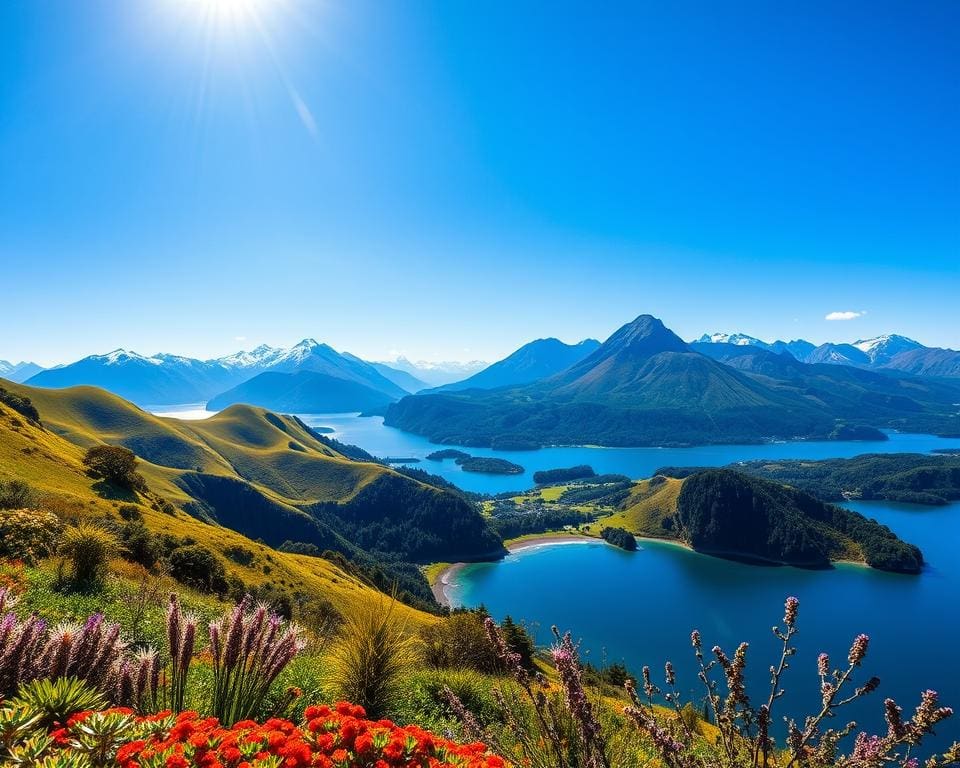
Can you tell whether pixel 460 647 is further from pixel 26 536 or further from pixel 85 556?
pixel 26 536

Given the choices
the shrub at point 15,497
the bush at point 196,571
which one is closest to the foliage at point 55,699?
the bush at point 196,571

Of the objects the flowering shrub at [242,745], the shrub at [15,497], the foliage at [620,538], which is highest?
the flowering shrub at [242,745]

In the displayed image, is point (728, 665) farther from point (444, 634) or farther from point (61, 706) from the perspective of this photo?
point (444, 634)

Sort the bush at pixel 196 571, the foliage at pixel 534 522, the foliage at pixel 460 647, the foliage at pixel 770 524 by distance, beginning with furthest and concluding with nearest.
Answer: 1. the foliage at pixel 534 522
2. the foliage at pixel 770 524
3. the bush at pixel 196 571
4. the foliage at pixel 460 647

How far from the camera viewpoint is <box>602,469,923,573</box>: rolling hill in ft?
468

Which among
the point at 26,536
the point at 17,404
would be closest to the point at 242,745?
the point at 26,536

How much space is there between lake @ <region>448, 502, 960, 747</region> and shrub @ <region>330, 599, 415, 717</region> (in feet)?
229

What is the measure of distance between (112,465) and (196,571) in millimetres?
37219

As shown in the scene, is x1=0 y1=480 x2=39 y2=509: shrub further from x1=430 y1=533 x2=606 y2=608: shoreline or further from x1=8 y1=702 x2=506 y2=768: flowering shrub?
x1=430 y1=533 x2=606 y2=608: shoreline

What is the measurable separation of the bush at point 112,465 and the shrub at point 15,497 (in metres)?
27.3

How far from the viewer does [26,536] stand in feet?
48.4

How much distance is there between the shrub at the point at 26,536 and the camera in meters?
14.0

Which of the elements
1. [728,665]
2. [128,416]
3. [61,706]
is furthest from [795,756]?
[128,416]

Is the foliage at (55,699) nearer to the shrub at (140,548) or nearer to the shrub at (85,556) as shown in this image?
the shrub at (85,556)
